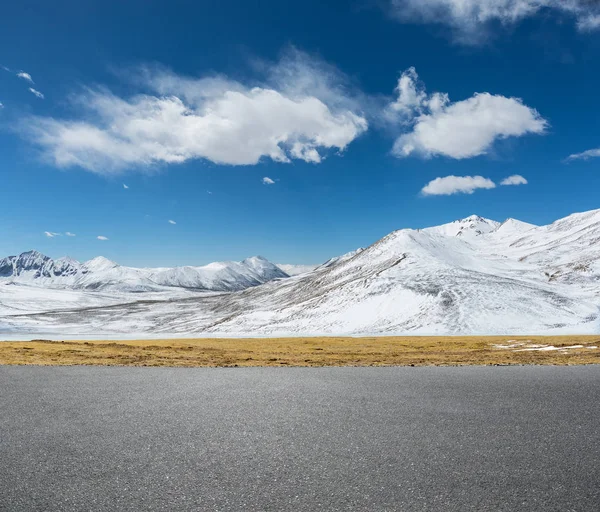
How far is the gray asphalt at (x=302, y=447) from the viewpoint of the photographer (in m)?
6.89

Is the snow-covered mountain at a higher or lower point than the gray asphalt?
higher

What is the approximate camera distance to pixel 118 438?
32.6 feet

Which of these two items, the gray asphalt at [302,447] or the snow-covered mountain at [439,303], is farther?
the snow-covered mountain at [439,303]

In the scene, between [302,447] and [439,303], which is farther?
[439,303]

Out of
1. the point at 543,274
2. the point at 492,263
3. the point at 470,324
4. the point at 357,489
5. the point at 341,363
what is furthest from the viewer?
the point at 492,263

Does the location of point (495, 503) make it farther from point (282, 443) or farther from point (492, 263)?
A: point (492, 263)

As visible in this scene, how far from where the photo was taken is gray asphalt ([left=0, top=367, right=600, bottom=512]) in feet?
22.6

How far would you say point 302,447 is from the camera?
9.30 m

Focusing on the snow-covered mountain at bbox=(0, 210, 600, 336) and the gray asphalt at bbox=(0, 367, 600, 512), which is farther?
the snow-covered mountain at bbox=(0, 210, 600, 336)

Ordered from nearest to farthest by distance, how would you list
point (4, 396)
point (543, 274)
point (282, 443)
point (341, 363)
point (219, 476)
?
point (219, 476), point (282, 443), point (4, 396), point (341, 363), point (543, 274)

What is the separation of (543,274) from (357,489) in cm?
17991

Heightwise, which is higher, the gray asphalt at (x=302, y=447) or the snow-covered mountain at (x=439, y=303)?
the snow-covered mountain at (x=439, y=303)

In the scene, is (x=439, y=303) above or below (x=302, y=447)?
above

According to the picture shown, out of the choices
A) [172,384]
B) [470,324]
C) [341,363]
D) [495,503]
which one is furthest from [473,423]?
[470,324]
